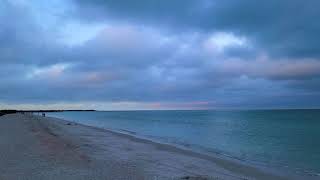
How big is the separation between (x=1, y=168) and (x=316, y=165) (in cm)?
2054

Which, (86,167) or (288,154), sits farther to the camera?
(288,154)

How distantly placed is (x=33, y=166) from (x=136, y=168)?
15.2ft

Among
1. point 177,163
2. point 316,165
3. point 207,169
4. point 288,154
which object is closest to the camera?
point 207,169

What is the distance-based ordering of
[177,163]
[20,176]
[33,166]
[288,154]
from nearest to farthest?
[20,176]
[33,166]
[177,163]
[288,154]

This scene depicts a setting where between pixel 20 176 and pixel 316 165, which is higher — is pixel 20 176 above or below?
above

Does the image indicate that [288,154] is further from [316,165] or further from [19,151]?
[19,151]

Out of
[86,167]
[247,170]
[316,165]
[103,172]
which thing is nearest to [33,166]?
[86,167]

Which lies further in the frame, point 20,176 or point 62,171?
point 62,171

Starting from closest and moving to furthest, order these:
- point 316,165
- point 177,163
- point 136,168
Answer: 1. point 136,168
2. point 177,163
3. point 316,165

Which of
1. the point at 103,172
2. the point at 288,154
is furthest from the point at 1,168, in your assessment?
the point at 288,154

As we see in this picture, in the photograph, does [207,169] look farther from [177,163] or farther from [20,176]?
[20,176]

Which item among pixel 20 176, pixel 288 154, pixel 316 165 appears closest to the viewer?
pixel 20 176

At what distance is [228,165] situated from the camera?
2145 cm

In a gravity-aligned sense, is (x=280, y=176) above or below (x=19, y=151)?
below
